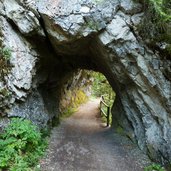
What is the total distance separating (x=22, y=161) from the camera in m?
7.27

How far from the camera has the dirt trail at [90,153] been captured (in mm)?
8414

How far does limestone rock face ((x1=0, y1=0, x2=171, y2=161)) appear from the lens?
344 inches

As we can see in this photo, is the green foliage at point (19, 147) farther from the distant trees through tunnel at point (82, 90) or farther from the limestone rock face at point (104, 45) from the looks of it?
the distant trees through tunnel at point (82, 90)

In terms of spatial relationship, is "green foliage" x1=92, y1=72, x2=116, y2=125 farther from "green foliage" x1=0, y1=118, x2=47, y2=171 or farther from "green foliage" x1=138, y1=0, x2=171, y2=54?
"green foliage" x1=0, y1=118, x2=47, y2=171

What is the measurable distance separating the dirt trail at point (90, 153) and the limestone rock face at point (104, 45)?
0.74 meters

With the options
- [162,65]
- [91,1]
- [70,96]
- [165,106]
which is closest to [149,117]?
[165,106]

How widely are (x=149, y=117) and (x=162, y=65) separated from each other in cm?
214

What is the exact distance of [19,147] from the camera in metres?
7.60

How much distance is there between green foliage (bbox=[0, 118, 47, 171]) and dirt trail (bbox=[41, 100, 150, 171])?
17.5 inches

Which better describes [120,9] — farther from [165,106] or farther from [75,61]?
[75,61]

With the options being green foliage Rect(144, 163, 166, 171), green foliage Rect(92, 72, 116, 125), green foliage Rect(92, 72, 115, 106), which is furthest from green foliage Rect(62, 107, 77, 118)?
green foliage Rect(144, 163, 166, 171)

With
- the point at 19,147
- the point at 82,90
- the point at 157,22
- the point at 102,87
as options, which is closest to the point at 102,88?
the point at 102,87

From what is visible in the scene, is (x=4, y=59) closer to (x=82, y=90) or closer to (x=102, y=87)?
(x=82, y=90)

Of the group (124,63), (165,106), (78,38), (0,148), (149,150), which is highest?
(78,38)
